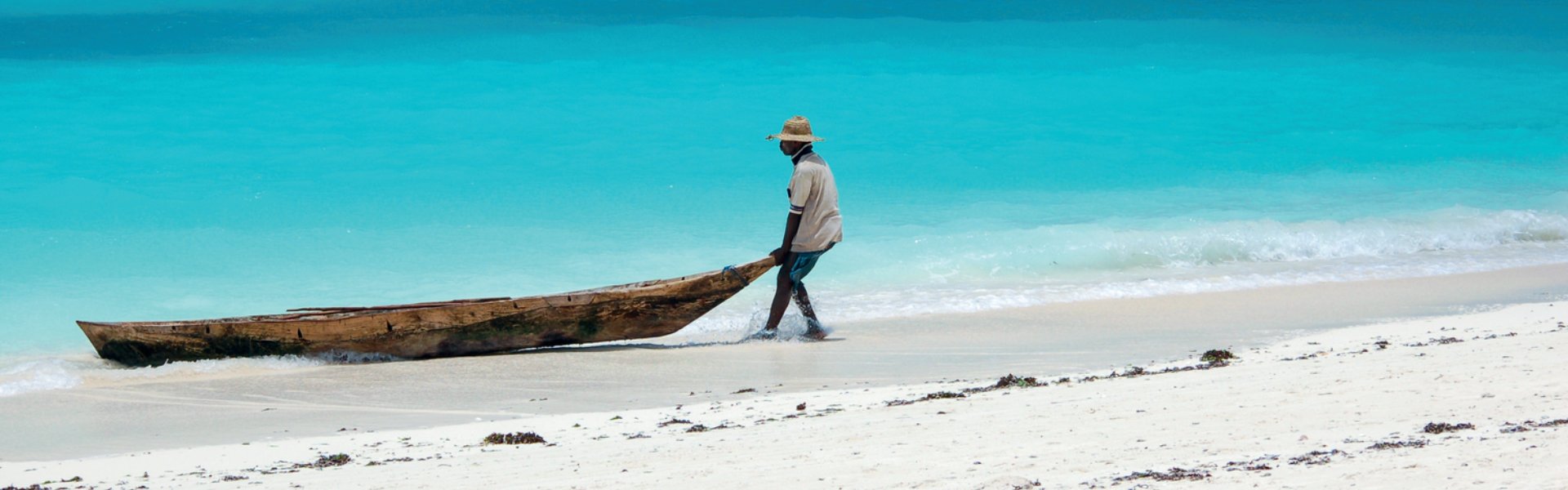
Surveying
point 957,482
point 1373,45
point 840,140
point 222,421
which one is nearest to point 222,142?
point 840,140

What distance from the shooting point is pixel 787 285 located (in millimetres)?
6973

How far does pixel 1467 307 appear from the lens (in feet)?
25.4

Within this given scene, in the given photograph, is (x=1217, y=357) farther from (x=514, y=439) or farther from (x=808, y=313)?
(x=514, y=439)

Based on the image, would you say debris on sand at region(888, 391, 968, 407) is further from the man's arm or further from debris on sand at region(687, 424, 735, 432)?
the man's arm

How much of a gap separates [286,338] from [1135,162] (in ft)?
35.6

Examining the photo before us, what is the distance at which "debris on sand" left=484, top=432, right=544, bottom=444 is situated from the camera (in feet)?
15.2

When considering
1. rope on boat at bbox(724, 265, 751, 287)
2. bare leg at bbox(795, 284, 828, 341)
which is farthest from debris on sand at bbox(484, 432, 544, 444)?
bare leg at bbox(795, 284, 828, 341)

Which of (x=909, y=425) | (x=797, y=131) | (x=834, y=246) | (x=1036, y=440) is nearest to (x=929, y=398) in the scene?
(x=909, y=425)

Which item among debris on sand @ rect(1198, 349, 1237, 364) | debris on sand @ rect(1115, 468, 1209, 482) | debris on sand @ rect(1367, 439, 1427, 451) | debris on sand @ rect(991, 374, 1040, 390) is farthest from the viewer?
debris on sand @ rect(1198, 349, 1237, 364)

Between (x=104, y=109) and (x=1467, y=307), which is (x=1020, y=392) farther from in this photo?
(x=104, y=109)

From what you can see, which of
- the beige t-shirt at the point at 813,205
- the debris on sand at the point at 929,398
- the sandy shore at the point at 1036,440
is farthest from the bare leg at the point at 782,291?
the debris on sand at the point at 929,398

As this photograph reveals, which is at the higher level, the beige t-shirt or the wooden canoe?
the beige t-shirt

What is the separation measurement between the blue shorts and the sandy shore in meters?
1.35

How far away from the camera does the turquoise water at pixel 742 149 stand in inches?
398
